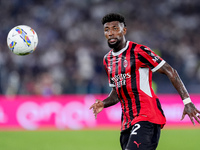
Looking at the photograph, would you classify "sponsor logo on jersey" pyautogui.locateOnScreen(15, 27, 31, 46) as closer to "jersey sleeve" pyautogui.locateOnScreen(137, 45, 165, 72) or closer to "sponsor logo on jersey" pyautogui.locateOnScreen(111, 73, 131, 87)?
"sponsor logo on jersey" pyautogui.locateOnScreen(111, 73, 131, 87)

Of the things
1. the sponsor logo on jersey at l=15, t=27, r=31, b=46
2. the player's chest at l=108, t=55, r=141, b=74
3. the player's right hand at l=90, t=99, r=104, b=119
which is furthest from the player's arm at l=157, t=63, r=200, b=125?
the sponsor logo on jersey at l=15, t=27, r=31, b=46

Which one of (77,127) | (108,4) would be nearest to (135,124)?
(77,127)

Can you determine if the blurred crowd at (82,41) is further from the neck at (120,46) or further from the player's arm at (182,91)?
the player's arm at (182,91)

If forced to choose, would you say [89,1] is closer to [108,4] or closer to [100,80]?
[108,4]

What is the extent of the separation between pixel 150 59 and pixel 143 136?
100 cm

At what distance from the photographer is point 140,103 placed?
16.8 feet

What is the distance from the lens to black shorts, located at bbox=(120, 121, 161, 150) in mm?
4734

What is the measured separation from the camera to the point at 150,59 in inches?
198

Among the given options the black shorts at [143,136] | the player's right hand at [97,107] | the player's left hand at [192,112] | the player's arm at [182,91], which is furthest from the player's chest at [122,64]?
the player's left hand at [192,112]

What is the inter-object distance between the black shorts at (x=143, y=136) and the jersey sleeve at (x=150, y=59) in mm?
736

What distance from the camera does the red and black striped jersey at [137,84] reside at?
5.05 metres

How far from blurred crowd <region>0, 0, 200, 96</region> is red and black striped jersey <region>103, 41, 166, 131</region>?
10.1m

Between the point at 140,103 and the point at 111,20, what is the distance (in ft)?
3.95

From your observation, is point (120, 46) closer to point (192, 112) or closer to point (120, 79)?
point (120, 79)
